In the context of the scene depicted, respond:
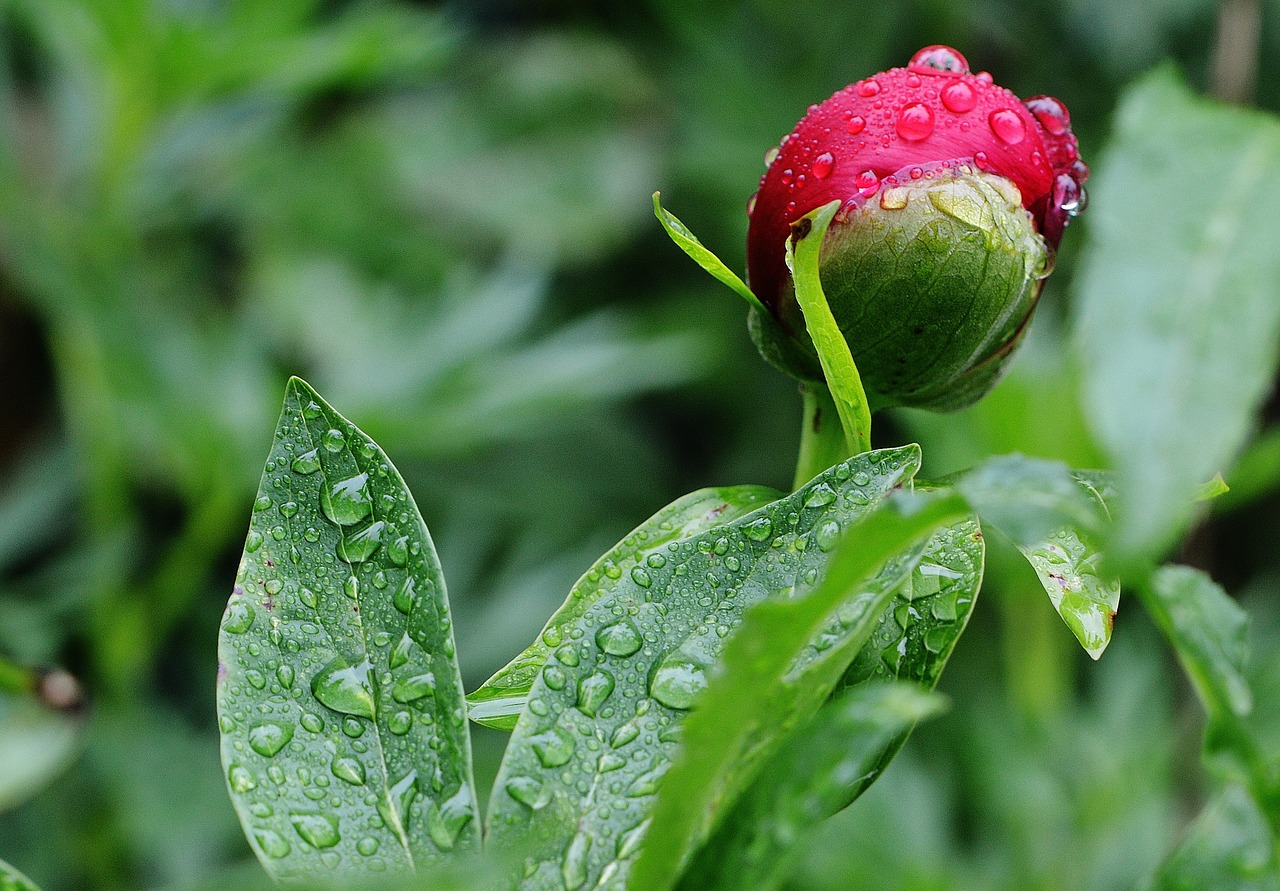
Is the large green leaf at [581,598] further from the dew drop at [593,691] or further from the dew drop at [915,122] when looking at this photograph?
the dew drop at [915,122]

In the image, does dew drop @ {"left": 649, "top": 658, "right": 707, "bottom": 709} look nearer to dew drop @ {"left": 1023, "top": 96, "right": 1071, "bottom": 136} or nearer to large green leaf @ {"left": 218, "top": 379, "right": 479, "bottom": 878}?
large green leaf @ {"left": 218, "top": 379, "right": 479, "bottom": 878}

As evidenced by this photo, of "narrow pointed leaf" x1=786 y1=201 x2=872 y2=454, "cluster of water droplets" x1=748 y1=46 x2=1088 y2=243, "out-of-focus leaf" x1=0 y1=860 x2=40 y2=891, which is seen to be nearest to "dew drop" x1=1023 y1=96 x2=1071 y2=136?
"cluster of water droplets" x1=748 y1=46 x2=1088 y2=243

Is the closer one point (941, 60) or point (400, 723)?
point (400, 723)

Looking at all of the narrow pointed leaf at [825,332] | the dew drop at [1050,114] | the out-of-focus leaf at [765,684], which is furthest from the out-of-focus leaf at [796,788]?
the dew drop at [1050,114]

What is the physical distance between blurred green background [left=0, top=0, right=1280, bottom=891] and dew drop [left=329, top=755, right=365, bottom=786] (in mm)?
425

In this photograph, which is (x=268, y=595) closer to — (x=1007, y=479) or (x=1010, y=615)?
(x=1007, y=479)

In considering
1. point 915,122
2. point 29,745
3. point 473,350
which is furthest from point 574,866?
point 473,350

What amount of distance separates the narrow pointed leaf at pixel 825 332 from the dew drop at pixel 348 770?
0.53 feet

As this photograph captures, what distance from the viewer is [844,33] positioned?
1.87 meters

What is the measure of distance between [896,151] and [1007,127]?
0.04 meters

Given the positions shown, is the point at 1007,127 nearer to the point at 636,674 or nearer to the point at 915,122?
the point at 915,122

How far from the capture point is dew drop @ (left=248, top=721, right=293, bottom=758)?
0.97ft

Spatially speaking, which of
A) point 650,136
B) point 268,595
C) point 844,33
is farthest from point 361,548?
point 650,136

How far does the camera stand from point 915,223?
1.15 ft
